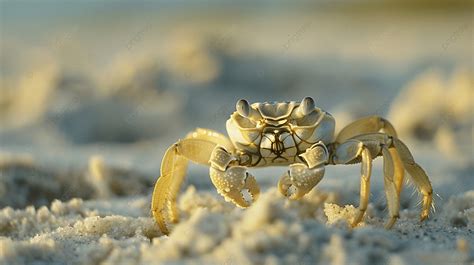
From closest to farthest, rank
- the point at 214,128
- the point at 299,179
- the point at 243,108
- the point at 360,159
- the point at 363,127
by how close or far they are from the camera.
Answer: the point at 299,179, the point at 360,159, the point at 243,108, the point at 363,127, the point at 214,128

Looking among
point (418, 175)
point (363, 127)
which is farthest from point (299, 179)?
point (363, 127)

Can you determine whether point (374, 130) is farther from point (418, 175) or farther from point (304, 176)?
point (304, 176)

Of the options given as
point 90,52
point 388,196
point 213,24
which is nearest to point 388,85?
point 90,52

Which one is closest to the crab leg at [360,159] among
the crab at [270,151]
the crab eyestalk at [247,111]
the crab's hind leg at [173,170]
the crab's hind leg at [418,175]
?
the crab at [270,151]

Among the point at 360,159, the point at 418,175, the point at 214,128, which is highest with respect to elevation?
the point at 214,128

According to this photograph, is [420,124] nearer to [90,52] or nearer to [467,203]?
[467,203]

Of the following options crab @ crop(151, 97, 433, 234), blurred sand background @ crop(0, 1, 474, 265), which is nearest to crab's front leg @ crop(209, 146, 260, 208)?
crab @ crop(151, 97, 433, 234)

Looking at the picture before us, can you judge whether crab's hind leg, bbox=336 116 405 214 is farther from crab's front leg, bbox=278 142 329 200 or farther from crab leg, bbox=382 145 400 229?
crab's front leg, bbox=278 142 329 200
